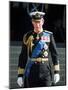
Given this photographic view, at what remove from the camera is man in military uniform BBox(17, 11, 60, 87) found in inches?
220

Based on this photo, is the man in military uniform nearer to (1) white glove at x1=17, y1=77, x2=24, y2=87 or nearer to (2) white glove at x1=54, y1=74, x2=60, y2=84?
(1) white glove at x1=17, y1=77, x2=24, y2=87

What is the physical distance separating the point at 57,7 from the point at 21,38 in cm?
79

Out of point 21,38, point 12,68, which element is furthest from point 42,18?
point 12,68

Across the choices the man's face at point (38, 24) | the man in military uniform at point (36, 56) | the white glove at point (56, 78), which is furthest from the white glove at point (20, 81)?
the man's face at point (38, 24)

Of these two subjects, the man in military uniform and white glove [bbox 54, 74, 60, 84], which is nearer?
the man in military uniform

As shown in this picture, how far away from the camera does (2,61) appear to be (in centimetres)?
539

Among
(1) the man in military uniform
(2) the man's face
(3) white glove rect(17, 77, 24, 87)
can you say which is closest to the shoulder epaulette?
(1) the man in military uniform

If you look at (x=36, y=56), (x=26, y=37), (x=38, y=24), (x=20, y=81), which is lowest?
(x=20, y=81)

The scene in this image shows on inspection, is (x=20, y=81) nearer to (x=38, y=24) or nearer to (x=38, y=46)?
(x=38, y=46)

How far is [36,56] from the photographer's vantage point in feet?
18.5

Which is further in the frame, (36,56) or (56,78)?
(56,78)

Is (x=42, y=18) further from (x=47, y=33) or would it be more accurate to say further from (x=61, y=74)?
(x=61, y=74)

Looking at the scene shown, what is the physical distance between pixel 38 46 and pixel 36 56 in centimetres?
17

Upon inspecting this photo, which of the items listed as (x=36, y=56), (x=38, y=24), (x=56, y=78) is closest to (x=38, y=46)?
(x=36, y=56)
